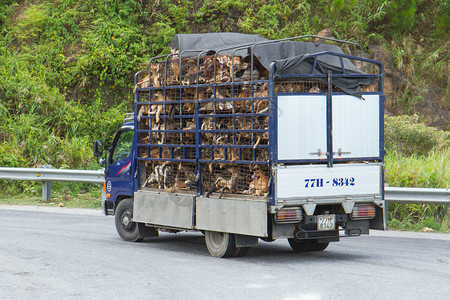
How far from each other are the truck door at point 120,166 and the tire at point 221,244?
6.96 ft

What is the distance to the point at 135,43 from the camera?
79.4ft

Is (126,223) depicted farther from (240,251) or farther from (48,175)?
(48,175)

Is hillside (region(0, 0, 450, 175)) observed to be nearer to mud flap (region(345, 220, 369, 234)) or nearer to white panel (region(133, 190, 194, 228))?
white panel (region(133, 190, 194, 228))

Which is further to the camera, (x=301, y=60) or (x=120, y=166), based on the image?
(x=120, y=166)

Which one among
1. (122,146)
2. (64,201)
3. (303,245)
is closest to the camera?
(303,245)

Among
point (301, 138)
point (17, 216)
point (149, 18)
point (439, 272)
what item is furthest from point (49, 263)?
point (149, 18)

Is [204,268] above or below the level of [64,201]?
below

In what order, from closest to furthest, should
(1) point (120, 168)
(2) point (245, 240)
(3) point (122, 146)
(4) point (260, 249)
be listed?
(2) point (245, 240), (4) point (260, 249), (1) point (120, 168), (3) point (122, 146)

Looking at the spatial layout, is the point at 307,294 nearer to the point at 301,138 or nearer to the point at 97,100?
the point at 301,138

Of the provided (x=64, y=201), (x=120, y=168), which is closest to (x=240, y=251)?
(x=120, y=168)

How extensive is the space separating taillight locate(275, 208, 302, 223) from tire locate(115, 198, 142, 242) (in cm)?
336

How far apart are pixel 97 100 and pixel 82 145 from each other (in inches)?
127

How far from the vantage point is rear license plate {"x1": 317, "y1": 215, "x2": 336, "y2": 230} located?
9727 millimetres

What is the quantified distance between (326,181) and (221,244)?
70.0 inches
